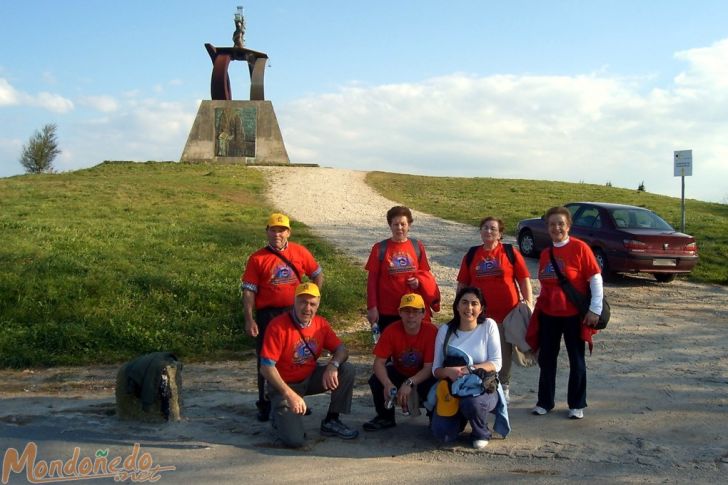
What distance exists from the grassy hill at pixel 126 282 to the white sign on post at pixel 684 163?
322 inches

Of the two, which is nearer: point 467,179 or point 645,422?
point 645,422

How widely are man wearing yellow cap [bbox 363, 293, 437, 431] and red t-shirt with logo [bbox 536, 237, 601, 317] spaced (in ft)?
3.05

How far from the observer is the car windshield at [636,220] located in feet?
40.3

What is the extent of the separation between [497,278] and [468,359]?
88 centimetres

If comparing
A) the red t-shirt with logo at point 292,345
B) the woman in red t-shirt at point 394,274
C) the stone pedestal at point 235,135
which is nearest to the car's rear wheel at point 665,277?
the woman in red t-shirt at point 394,274

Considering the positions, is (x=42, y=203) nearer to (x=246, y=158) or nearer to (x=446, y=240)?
(x=446, y=240)

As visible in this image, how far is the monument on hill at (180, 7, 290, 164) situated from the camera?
3525 cm

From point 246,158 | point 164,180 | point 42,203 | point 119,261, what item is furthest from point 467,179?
point 119,261

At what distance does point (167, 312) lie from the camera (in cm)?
850

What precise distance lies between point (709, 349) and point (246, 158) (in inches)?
1191

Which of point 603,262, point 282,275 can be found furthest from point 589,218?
point 282,275

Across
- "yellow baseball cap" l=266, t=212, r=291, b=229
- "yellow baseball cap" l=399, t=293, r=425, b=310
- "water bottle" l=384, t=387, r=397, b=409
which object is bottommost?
"water bottle" l=384, t=387, r=397, b=409

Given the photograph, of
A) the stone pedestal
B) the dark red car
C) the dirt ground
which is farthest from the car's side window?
the stone pedestal

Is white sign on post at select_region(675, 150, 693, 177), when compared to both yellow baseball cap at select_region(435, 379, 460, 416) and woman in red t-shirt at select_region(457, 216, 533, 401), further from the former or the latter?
yellow baseball cap at select_region(435, 379, 460, 416)
